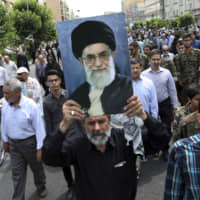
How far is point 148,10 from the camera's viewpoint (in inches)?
4503

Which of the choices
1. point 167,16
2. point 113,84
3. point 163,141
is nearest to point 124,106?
point 113,84

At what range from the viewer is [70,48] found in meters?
1.76

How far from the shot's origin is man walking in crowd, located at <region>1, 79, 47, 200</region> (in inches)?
136

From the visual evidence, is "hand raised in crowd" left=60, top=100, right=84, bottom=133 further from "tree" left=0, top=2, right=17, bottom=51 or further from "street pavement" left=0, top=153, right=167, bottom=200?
"tree" left=0, top=2, right=17, bottom=51

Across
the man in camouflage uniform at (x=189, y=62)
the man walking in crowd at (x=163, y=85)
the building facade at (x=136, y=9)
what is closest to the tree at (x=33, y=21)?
the man in camouflage uniform at (x=189, y=62)

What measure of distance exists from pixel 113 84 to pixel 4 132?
2.42m

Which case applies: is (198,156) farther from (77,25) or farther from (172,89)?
(172,89)

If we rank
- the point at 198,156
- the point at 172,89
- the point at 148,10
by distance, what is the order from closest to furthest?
the point at 198,156 → the point at 172,89 → the point at 148,10

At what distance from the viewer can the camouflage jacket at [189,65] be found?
571cm

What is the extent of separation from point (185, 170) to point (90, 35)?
3.56 ft

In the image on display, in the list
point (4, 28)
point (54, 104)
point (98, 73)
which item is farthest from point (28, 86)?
point (4, 28)

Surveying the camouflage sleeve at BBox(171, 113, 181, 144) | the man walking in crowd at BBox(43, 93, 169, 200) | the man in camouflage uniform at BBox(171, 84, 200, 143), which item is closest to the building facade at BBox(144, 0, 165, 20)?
the man in camouflage uniform at BBox(171, 84, 200, 143)

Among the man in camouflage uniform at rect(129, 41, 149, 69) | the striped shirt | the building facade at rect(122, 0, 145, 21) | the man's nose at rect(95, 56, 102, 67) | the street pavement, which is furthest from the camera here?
the building facade at rect(122, 0, 145, 21)

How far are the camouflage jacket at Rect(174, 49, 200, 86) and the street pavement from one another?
2.10 meters
